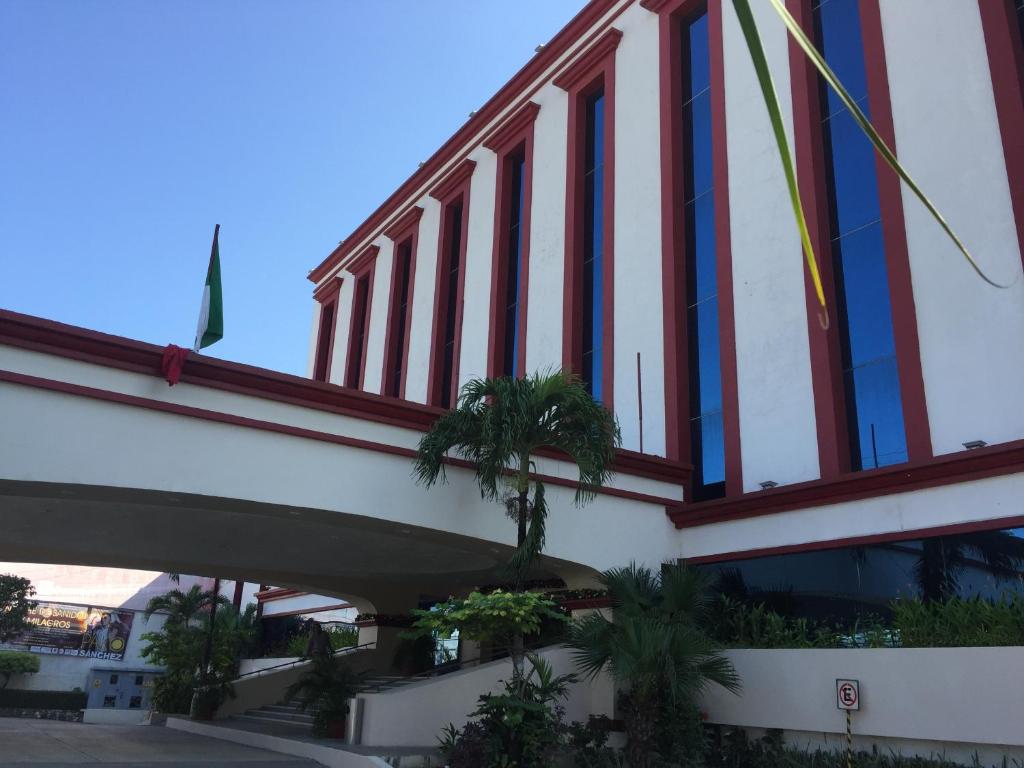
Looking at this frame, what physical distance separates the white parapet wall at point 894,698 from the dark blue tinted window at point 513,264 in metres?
13.3

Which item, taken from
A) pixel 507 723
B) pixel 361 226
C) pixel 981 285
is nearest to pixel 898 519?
pixel 981 285

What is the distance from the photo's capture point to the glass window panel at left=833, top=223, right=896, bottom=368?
1769cm

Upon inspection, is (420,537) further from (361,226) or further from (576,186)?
(361,226)

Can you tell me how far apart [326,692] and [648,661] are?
8.46m

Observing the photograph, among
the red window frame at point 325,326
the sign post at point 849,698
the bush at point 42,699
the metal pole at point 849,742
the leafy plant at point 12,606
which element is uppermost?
the red window frame at point 325,326

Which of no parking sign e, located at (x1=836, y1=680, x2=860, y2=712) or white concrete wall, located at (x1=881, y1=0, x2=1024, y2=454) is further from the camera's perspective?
Result: white concrete wall, located at (x1=881, y1=0, x2=1024, y2=454)

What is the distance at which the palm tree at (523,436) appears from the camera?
49.8 feet

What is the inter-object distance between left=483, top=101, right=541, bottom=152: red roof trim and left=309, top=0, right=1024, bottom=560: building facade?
88 mm

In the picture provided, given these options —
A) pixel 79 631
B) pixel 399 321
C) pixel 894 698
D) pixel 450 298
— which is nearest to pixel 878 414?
pixel 894 698

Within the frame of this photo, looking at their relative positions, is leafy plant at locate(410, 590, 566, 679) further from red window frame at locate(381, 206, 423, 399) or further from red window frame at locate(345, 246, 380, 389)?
red window frame at locate(345, 246, 380, 389)

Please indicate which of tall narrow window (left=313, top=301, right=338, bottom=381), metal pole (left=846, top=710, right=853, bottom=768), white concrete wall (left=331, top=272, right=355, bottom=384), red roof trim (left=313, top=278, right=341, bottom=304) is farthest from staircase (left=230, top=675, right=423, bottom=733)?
red roof trim (left=313, top=278, right=341, bottom=304)

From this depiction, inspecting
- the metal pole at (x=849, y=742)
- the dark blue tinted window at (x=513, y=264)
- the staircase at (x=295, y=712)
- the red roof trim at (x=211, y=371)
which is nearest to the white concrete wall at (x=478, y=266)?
the dark blue tinted window at (x=513, y=264)

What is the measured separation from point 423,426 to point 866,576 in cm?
836

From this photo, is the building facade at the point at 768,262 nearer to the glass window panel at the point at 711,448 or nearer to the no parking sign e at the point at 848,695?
the glass window panel at the point at 711,448
